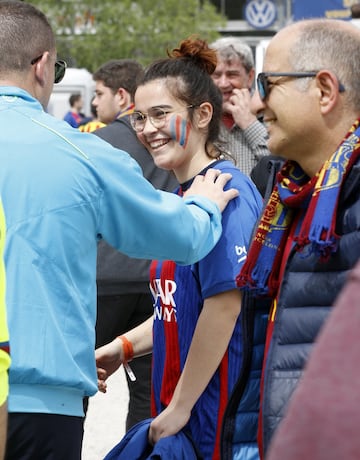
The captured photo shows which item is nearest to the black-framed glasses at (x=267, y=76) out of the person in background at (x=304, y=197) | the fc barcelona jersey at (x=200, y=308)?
the person in background at (x=304, y=197)

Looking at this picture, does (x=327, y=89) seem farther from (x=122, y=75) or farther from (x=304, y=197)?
(x=122, y=75)

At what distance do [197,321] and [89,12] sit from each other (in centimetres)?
3463

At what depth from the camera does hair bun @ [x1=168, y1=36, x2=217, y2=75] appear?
3574 millimetres

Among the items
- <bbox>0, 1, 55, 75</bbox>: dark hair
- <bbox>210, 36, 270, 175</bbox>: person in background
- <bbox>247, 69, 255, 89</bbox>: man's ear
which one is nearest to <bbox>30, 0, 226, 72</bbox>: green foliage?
<bbox>247, 69, 255, 89</bbox>: man's ear

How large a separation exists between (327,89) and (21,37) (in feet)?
3.49

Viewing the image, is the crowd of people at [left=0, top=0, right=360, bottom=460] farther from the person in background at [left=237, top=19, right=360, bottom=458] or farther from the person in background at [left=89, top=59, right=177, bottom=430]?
the person in background at [left=89, top=59, right=177, bottom=430]

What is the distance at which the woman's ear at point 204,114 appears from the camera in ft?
11.6

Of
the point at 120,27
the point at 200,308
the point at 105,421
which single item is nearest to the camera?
the point at 200,308

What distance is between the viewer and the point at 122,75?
766 cm

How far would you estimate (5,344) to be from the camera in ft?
6.66

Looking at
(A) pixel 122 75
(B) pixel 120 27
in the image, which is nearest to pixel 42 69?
(A) pixel 122 75

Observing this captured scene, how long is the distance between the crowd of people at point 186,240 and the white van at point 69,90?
64.6ft

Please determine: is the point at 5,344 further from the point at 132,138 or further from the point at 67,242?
the point at 132,138

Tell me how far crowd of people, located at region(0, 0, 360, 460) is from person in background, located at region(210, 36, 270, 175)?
91.8 inches
